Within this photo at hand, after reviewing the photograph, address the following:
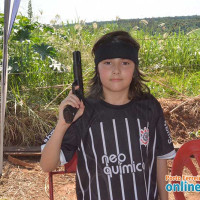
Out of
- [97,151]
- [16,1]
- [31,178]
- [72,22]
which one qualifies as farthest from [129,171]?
[72,22]

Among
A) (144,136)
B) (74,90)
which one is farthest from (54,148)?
(144,136)

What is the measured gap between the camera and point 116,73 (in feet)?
5.57

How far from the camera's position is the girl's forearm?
160 centimetres

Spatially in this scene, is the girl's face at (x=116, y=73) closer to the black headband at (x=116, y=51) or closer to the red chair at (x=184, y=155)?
the black headband at (x=116, y=51)

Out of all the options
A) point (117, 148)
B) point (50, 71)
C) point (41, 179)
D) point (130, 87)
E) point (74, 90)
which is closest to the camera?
point (74, 90)

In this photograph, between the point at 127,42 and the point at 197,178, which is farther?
the point at 127,42

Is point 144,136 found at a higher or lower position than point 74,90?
lower

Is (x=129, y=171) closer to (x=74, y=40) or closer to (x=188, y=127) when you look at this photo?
(x=188, y=127)

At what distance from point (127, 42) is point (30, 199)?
1.70 m

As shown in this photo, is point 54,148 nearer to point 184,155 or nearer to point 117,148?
point 117,148

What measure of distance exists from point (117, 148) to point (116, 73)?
325 mm

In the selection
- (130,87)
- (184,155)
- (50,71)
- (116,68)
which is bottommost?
(184,155)

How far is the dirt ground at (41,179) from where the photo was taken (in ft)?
9.93

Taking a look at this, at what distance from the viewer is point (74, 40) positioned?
520 cm
